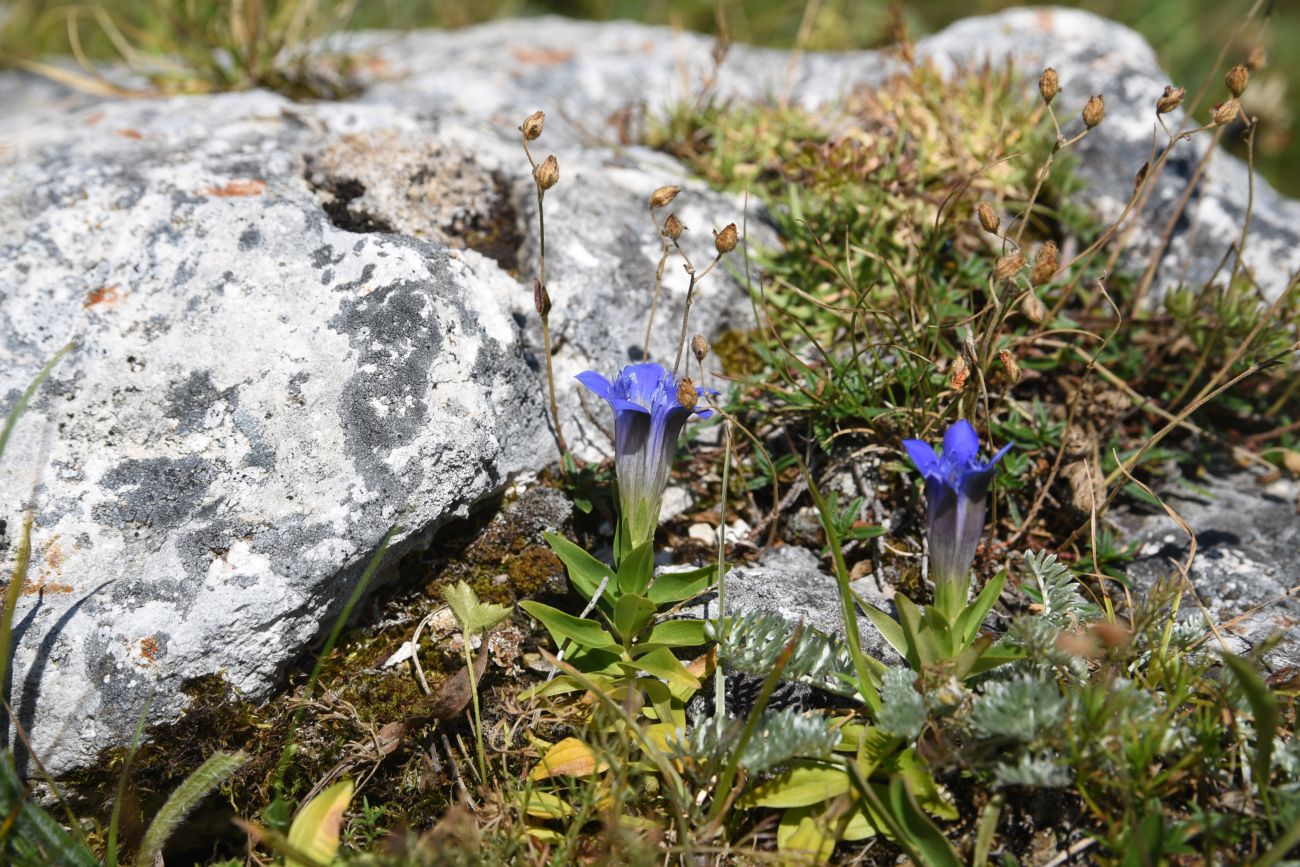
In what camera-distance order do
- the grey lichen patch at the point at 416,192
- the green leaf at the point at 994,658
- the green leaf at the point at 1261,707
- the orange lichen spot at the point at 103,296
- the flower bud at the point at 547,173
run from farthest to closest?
the grey lichen patch at the point at 416,192 → the orange lichen spot at the point at 103,296 → the flower bud at the point at 547,173 → the green leaf at the point at 994,658 → the green leaf at the point at 1261,707

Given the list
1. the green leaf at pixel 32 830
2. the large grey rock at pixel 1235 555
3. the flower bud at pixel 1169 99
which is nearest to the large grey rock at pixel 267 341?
the green leaf at pixel 32 830

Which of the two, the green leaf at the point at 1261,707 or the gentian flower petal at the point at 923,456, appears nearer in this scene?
the green leaf at the point at 1261,707

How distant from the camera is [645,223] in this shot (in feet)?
11.0

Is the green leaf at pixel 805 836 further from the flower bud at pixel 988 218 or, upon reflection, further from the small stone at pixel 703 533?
the flower bud at pixel 988 218

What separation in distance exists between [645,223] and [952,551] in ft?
5.58

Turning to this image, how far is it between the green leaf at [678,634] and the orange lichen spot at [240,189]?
1.84 metres

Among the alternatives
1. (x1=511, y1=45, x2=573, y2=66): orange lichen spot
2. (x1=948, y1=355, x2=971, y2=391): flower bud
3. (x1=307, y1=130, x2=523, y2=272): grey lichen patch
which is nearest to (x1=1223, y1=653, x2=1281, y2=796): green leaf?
(x1=948, y1=355, x2=971, y2=391): flower bud

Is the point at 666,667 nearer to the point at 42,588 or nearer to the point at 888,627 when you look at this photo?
the point at 888,627

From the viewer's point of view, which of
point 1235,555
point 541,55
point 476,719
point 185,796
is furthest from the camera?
point 541,55

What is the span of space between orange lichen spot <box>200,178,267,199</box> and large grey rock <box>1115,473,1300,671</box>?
2953mm

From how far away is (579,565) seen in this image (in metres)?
2.44

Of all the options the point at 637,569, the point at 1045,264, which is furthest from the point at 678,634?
the point at 1045,264

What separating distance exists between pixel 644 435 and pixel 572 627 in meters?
0.53

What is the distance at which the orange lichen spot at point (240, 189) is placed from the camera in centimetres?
290
